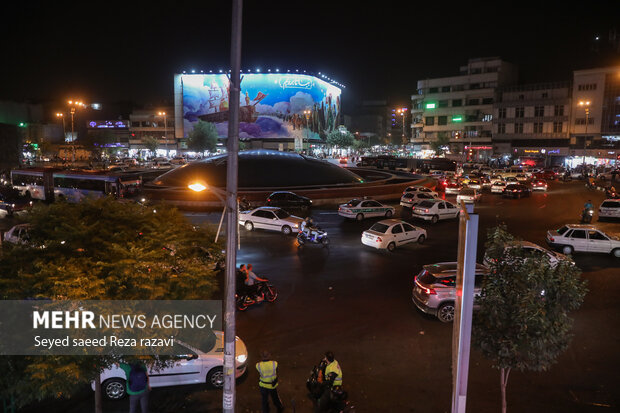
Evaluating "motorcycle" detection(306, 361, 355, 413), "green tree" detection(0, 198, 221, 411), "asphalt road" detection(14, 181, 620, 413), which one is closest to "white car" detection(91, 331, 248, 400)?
"asphalt road" detection(14, 181, 620, 413)

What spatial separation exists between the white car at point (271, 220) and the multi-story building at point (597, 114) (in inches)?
2772

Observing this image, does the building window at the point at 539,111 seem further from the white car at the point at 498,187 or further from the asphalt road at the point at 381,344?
the asphalt road at the point at 381,344

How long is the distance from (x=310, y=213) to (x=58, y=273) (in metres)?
26.0

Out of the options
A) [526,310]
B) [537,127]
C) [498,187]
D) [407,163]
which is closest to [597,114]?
[537,127]

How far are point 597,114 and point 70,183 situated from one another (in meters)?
84.6

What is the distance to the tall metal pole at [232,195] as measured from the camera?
6.27 m

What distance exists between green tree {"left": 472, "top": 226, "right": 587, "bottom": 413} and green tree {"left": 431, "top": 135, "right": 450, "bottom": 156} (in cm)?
9125

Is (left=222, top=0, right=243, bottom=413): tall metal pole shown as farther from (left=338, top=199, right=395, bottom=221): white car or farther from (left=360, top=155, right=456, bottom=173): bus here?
(left=360, top=155, right=456, bottom=173): bus

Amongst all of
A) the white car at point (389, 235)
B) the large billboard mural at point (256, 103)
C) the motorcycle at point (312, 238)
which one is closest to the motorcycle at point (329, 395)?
the white car at point (389, 235)

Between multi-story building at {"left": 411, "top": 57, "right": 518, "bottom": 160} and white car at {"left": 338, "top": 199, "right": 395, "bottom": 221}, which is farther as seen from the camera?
multi-story building at {"left": 411, "top": 57, "right": 518, "bottom": 160}

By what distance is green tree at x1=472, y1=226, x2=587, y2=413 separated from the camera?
644cm

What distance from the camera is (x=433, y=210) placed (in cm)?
2788

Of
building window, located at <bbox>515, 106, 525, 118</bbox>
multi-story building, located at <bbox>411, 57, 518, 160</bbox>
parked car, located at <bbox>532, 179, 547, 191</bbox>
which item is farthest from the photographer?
multi-story building, located at <bbox>411, 57, 518, 160</bbox>

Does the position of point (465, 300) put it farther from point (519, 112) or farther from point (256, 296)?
point (519, 112)
